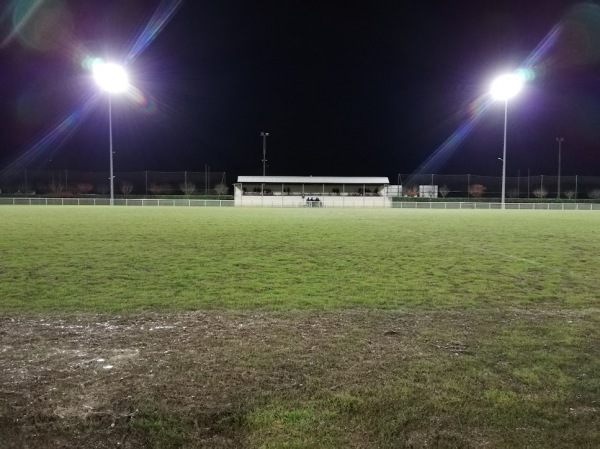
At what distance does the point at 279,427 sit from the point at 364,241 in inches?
409

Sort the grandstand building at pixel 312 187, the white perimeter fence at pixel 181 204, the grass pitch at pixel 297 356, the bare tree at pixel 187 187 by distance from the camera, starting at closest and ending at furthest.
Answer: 1. the grass pitch at pixel 297 356
2. the white perimeter fence at pixel 181 204
3. the grandstand building at pixel 312 187
4. the bare tree at pixel 187 187

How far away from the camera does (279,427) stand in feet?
8.45

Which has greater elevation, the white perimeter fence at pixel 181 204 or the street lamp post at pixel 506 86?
the street lamp post at pixel 506 86

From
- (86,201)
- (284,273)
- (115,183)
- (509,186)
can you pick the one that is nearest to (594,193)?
(509,186)

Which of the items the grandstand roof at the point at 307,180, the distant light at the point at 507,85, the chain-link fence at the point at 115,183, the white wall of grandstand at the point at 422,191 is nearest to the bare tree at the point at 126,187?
the chain-link fence at the point at 115,183

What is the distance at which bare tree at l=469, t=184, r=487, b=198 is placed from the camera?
66.9 meters

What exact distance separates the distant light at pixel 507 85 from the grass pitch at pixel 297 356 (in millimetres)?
36749

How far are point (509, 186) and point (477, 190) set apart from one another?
4.49m

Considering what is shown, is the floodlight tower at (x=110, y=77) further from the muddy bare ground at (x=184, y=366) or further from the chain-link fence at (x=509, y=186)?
the chain-link fence at (x=509, y=186)

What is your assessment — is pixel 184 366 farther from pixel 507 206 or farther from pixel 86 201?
pixel 507 206

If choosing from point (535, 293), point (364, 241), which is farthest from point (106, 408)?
point (364, 241)

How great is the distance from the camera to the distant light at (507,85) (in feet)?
130

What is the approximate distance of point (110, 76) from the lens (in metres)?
37.2

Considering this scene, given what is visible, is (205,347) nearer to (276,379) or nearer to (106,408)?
(276,379)
